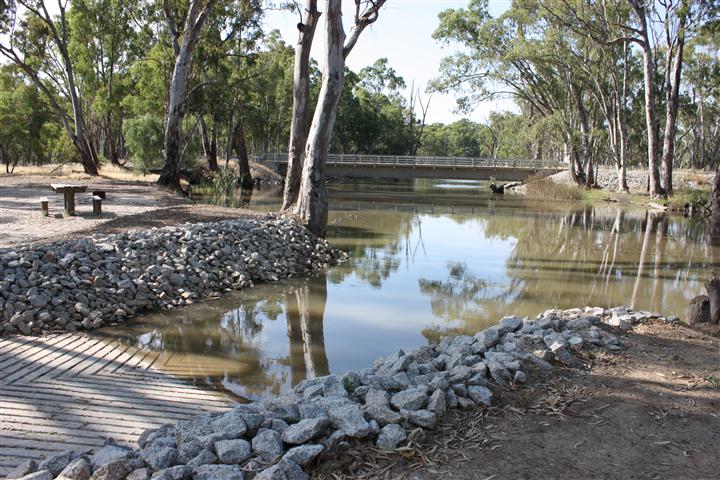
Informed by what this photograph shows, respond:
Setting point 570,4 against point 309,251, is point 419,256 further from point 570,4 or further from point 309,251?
point 570,4

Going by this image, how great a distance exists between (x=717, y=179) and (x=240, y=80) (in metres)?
22.7

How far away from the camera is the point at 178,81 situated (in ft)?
67.9

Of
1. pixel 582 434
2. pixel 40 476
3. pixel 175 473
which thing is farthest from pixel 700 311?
pixel 40 476

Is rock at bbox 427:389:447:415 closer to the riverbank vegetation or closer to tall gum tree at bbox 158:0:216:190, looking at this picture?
the riverbank vegetation

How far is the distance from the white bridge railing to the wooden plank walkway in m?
37.7

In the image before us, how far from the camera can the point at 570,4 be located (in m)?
30.6

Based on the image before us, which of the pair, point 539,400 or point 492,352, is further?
point 492,352

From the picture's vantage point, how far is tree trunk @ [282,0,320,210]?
1508 centimetres

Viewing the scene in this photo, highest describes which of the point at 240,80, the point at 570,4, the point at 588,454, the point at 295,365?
the point at 570,4

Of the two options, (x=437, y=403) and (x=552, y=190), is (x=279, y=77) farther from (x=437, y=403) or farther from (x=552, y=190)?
(x=437, y=403)

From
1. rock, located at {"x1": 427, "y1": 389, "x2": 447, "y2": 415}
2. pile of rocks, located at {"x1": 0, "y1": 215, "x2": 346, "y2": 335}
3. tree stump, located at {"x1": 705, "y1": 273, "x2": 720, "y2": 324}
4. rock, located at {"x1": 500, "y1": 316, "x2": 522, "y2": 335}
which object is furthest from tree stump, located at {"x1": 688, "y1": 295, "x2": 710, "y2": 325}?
pile of rocks, located at {"x1": 0, "y1": 215, "x2": 346, "y2": 335}

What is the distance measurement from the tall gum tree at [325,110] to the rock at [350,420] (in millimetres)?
10568

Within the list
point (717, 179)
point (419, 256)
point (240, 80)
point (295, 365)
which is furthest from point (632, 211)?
point (295, 365)

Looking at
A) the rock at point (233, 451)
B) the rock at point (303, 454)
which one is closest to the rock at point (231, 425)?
the rock at point (233, 451)
